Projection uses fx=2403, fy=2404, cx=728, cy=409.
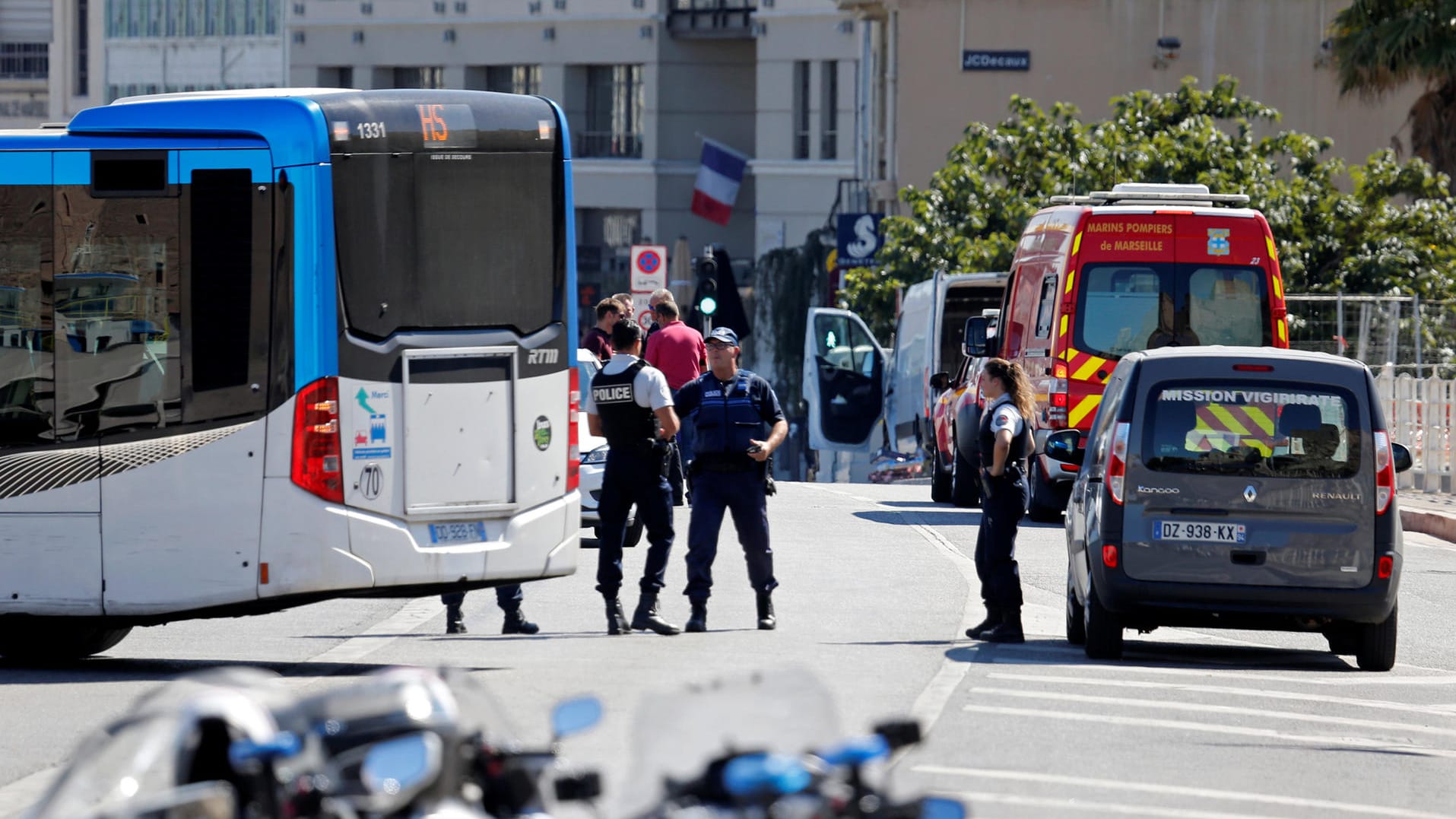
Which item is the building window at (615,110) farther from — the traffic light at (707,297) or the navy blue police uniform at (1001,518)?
the navy blue police uniform at (1001,518)

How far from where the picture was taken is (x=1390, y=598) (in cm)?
1229

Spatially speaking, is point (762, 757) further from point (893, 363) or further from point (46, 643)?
point (893, 363)

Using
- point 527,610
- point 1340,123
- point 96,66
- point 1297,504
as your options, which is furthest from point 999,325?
point 96,66

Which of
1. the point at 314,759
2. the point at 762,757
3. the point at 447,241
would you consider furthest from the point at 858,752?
the point at 447,241

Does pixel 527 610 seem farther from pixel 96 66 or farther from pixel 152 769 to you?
pixel 96 66

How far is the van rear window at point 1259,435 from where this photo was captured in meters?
12.3

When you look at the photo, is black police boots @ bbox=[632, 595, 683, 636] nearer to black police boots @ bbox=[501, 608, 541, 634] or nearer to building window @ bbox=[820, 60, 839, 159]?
black police boots @ bbox=[501, 608, 541, 634]

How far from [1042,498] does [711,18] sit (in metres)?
42.7

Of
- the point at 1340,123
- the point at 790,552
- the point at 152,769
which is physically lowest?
the point at 790,552

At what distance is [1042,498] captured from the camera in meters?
22.0

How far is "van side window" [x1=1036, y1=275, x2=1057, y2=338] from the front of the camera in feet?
68.0

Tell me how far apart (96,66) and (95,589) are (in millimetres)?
65939

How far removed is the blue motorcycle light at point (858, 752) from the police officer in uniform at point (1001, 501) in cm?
873

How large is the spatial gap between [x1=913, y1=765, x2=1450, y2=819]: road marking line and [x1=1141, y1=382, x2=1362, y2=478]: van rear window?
Answer: 150 inches
